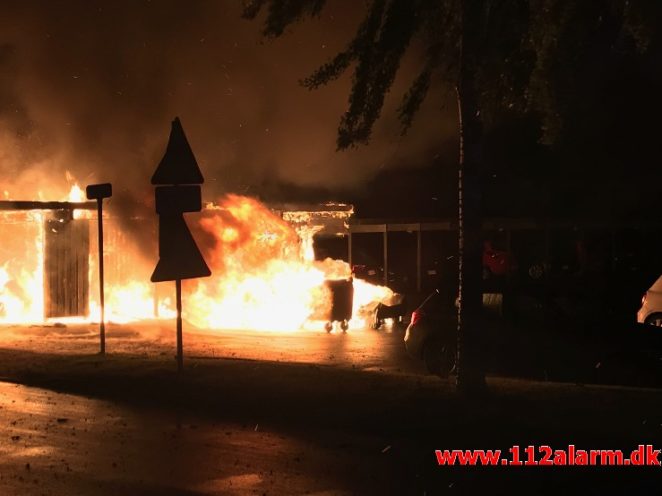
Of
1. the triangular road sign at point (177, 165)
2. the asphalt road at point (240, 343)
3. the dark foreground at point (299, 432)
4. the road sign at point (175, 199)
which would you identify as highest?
the triangular road sign at point (177, 165)

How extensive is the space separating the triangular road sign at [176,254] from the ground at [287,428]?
1.37 metres

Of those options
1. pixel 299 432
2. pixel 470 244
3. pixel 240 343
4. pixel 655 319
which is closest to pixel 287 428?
pixel 299 432

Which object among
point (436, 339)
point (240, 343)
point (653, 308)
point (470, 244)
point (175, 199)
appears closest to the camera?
point (470, 244)

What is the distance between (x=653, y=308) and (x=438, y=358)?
20.1ft

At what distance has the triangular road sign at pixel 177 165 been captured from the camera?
1150 centimetres

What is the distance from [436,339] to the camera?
11.7 meters

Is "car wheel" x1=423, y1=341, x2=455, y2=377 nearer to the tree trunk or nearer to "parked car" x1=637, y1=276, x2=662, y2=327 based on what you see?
the tree trunk

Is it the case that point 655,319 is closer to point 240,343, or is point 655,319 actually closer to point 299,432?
point 240,343

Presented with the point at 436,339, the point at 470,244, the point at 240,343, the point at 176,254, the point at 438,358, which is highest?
the point at 470,244

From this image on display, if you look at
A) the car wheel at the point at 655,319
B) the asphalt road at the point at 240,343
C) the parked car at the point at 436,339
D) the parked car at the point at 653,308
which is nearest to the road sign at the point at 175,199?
the asphalt road at the point at 240,343

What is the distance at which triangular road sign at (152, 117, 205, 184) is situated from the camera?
11.5 meters

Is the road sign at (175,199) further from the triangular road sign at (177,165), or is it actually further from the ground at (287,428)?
the ground at (287,428)

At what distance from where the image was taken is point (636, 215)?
29344 mm

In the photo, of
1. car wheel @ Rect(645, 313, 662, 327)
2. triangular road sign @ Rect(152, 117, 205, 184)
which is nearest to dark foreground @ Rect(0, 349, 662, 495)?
triangular road sign @ Rect(152, 117, 205, 184)
